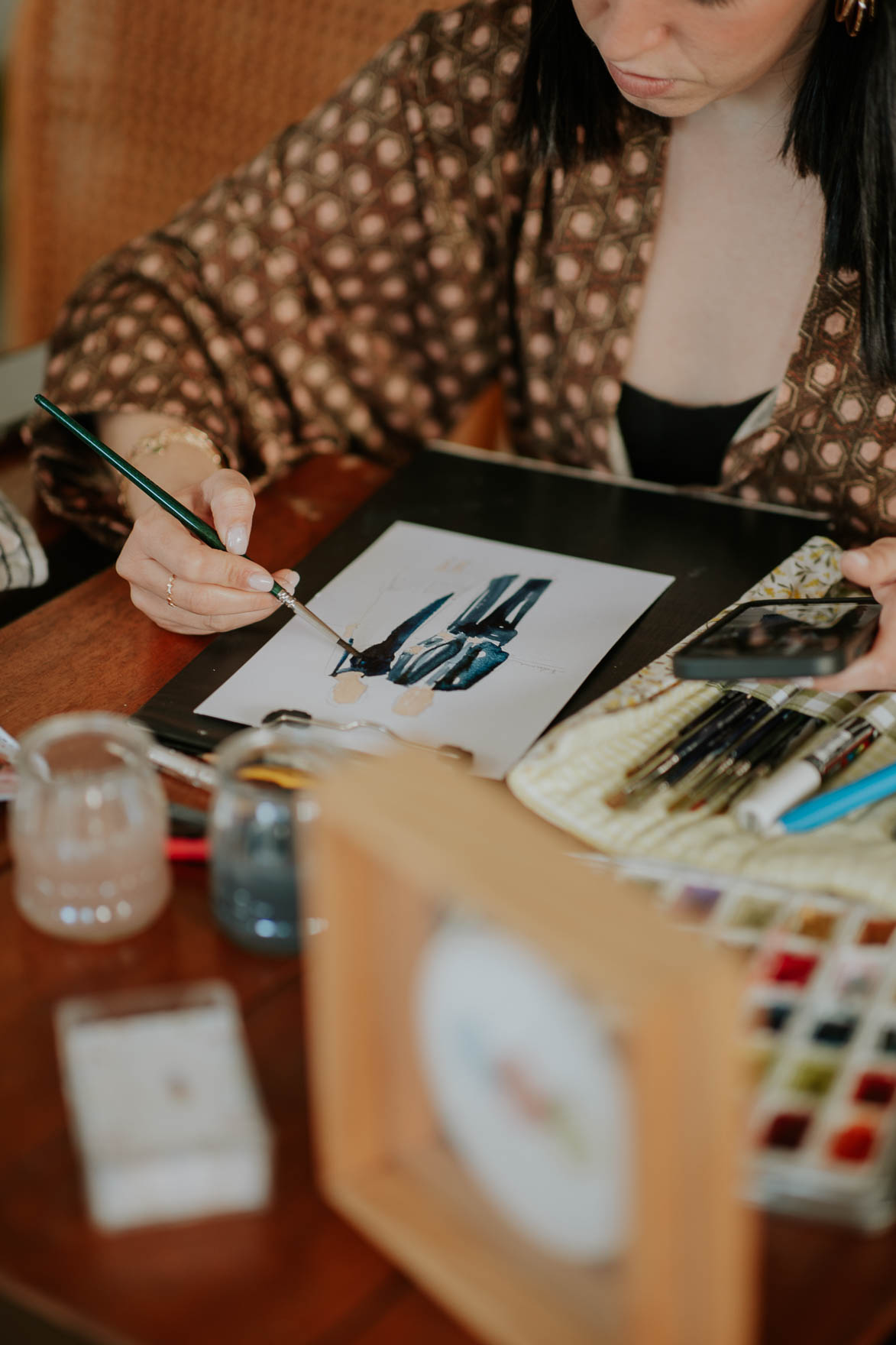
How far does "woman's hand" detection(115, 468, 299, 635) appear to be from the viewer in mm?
850

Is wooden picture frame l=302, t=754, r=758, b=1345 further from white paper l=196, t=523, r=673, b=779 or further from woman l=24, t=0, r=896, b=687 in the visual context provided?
woman l=24, t=0, r=896, b=687

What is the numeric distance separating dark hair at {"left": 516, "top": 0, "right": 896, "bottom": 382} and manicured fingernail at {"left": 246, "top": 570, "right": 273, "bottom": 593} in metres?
0.49

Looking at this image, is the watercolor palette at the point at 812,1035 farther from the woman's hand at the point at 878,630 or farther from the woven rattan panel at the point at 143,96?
the woven rattan panel at the point at 143,96

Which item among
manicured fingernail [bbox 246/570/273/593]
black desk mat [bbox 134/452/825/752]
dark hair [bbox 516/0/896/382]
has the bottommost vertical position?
black desk mat [bbox 134/452/825/752]

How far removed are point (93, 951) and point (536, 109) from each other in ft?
2.63

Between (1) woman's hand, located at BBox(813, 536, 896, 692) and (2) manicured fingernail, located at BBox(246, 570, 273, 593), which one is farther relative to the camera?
(2) manicured fingernail, located at BBox(246, 570, 273, 593)

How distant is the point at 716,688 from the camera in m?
0.78

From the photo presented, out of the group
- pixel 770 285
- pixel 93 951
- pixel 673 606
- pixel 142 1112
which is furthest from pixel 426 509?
pixel 142 1112

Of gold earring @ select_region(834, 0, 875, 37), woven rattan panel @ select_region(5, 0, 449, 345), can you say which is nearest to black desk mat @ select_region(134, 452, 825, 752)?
gold earring @ select_region(834, 0, 875, 37)

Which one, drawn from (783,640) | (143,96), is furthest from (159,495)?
(143,96)

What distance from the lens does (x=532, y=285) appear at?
1.22 metres

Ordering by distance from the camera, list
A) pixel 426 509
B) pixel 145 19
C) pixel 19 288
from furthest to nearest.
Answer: pixel 19 288
pixel 145 19
pixel 426 509

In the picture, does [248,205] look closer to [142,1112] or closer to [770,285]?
[770,285]

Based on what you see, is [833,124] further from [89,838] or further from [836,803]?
[89,838]
